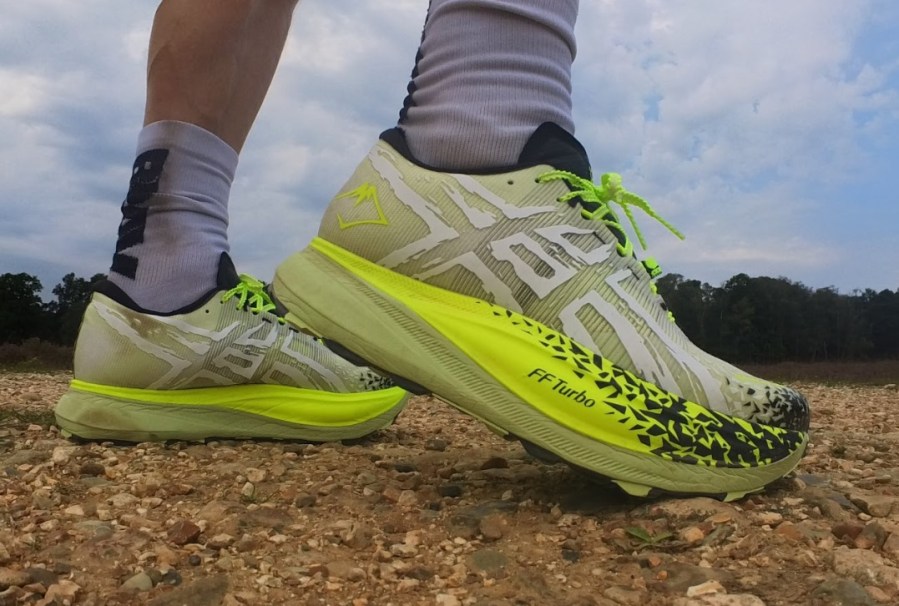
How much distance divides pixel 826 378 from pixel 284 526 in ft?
42.8

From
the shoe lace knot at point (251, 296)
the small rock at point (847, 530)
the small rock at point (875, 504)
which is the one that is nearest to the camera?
the small rock at point (847, 530)

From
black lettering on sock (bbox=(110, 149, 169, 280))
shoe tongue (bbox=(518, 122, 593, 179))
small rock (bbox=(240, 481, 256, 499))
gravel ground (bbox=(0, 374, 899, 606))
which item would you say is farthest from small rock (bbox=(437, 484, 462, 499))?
black lettering on sock (bbox=(110, 149, 169, 280))

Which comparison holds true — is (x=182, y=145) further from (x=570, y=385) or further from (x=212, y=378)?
(x=570, y=385)

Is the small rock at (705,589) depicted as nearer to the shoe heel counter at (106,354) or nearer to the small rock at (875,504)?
the small rock at (875,504)

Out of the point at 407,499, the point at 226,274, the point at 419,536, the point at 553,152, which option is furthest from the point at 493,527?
the point at 226,274

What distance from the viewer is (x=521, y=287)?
1486mm

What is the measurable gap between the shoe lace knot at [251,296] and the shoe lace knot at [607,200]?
0.99m

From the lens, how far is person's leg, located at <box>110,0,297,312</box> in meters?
2.04

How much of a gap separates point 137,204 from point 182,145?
8.3 inches

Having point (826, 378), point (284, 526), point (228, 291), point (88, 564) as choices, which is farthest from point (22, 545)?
point (826, 378)

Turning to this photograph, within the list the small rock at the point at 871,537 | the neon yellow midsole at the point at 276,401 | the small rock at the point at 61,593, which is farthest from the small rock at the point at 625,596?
the neon yellow midsole at the point at 276,401

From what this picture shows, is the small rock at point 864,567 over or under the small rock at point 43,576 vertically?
over

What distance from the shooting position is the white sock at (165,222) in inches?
81.6

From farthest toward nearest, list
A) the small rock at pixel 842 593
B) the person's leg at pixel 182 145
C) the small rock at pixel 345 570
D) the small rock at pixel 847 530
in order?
the person's leg at pixel 182 145 < the small rock at pixel 847 530 < the small rock at pixel 345 570 < the small rock at pixel 842 593
